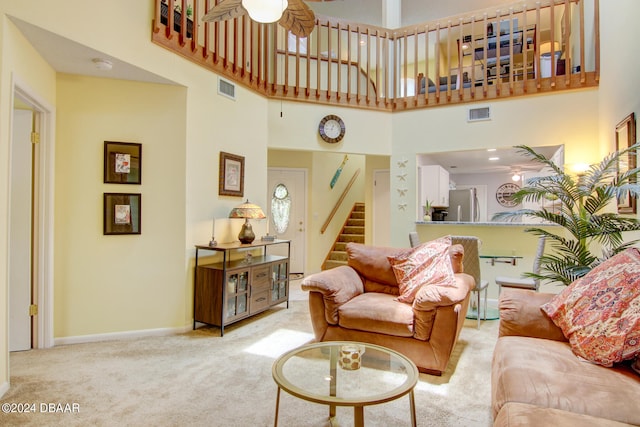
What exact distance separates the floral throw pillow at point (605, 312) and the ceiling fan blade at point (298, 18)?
2.23 metres

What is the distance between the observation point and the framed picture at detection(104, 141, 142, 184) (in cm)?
331

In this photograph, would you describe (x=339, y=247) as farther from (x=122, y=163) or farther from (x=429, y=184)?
(x=122, y=163)

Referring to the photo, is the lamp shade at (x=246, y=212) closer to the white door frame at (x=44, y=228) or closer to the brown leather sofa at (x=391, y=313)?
the brown leather sofa at (x=391, y=313)

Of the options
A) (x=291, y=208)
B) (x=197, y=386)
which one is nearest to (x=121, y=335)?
(x=197, y=386)

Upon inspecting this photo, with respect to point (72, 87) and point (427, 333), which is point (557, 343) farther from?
point (72, 87)

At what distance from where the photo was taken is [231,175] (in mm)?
4109

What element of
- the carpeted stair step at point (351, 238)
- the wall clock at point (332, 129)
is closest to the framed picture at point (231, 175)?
the wall clock at point (332, 129)

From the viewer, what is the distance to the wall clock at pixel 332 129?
5102 millimetres

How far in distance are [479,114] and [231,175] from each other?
3.34 meters

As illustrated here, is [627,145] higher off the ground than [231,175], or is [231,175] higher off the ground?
[627,145]

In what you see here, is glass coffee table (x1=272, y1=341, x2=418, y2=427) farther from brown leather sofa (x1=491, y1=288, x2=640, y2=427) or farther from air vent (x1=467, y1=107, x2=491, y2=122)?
air vent (x1=467, y1=107, x2=491, y2=122)

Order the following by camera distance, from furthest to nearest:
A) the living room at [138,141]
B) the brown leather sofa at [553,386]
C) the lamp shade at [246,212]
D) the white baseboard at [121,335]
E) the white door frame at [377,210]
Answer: the white door frame at [377,210], the lamp shade at [246,212], the white baseboard at [121,335], the living room at [138,141], the brown leather sofa at [553,386]

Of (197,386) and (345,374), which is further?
(197,386)

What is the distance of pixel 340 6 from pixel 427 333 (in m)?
6.93
